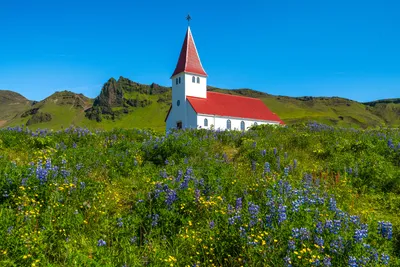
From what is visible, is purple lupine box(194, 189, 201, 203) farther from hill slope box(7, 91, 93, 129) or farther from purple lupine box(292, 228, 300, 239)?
hill slope box(7, 91, 93, 129)

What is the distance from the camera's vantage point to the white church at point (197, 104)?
41.8 metres

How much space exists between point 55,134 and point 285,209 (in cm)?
952

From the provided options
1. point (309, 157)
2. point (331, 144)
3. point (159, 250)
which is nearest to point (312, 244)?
point (159, 250)

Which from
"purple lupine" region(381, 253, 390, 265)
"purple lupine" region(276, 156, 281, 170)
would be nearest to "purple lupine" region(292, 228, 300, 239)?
"purple lupine" region(381, 253, 390, 265)

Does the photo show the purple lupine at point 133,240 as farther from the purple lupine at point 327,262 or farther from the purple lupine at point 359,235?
the purple lupine at point 359,235

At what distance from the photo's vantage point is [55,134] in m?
10.9

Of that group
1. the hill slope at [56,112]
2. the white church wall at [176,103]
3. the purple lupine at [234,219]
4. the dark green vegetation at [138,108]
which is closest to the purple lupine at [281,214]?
the purple lupine at [234,219]

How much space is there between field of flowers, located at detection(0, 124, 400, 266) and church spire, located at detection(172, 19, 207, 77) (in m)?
36.8

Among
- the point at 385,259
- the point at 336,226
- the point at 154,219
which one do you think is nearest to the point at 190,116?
the point at 154,219

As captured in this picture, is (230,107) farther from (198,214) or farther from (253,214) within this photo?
(253,214)

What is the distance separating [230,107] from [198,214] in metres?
41.2

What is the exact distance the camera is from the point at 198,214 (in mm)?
4676

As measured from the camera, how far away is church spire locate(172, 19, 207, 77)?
43219 millimetres

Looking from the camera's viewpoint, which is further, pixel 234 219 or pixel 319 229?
pixel 234 219
